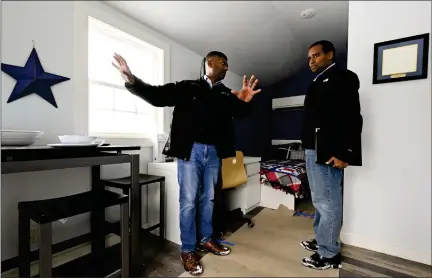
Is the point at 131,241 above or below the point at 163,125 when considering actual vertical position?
below

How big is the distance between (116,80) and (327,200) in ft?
5.25

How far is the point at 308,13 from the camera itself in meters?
1.56

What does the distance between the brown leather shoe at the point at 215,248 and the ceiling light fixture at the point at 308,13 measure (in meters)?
1.73

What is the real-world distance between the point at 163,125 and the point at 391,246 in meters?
1.81

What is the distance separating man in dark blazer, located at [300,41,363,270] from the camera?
111cm

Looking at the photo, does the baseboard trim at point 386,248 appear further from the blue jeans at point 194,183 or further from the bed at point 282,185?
the blue jeans at point 194,183

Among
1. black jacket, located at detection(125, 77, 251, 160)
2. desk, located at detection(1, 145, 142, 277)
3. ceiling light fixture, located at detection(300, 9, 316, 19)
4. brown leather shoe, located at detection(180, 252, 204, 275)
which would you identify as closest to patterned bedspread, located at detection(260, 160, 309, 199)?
black jacket, located at detection(125, 77, 251, 160)

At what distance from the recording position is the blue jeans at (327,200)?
3.86 feet

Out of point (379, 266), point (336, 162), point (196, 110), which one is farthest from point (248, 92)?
point (379, 266)

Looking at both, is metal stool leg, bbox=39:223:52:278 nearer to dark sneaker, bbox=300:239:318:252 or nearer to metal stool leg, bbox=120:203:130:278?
metal stool leg, bbox=120:203:130:278

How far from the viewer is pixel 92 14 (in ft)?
3.91

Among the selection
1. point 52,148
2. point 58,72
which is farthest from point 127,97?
point 52,148

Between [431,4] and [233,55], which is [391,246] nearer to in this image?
[431,4]

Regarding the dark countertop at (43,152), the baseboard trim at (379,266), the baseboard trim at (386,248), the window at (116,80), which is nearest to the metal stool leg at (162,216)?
the window at (116,80)
